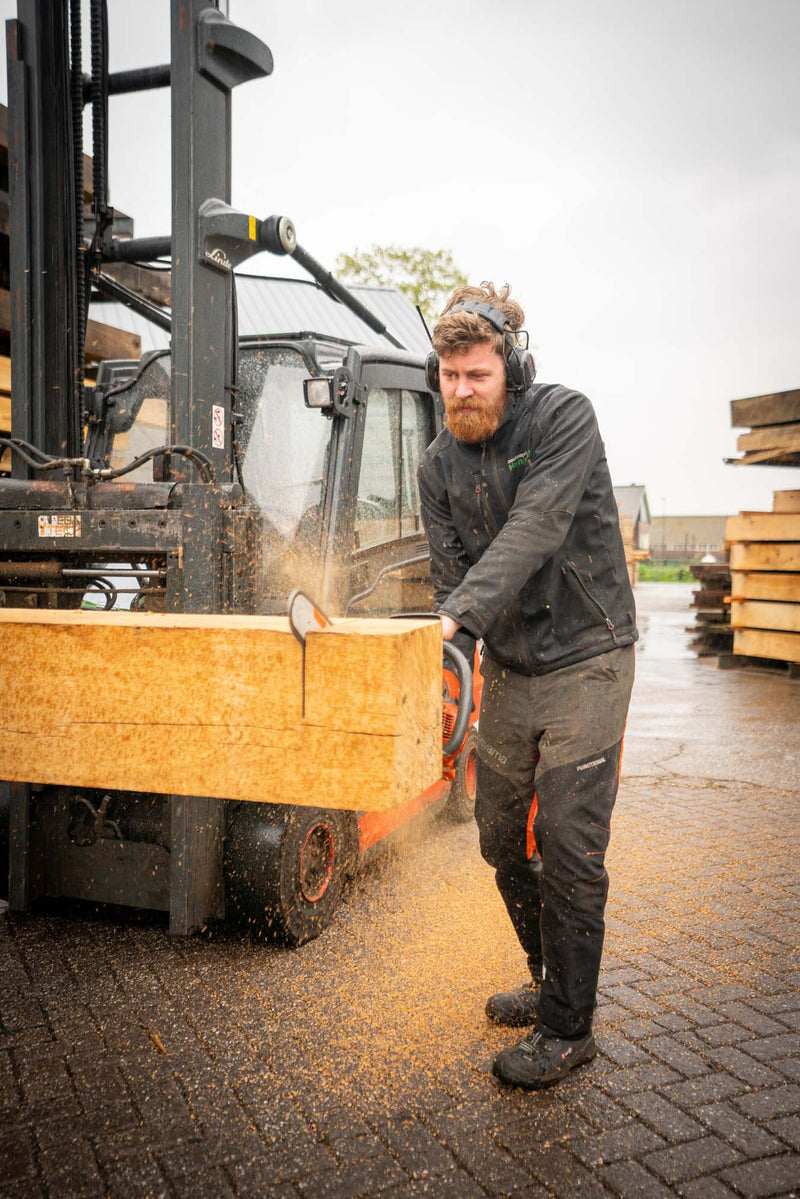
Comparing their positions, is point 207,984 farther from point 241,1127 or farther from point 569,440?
point 569,440

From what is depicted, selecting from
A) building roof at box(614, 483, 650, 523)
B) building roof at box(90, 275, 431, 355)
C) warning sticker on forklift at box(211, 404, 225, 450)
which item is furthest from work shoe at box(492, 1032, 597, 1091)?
building roof at box(614, 483, 650, 523)

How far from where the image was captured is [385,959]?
3518mm

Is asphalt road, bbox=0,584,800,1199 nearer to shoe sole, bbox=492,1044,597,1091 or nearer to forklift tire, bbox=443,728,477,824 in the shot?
shoe sole, bbox=492,1044,597,1091

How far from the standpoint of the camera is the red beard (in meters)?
2.73

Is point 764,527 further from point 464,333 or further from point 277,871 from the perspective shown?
point 464,333

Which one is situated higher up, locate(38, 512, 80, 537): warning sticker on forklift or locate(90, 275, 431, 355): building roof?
locate(90, 275, 431, 355): building roof

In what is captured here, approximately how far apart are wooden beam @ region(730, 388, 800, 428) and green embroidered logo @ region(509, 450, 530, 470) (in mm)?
8674

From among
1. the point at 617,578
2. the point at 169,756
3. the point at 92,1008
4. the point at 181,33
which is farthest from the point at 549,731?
the point at 181,33

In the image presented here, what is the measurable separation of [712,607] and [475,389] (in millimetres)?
13122

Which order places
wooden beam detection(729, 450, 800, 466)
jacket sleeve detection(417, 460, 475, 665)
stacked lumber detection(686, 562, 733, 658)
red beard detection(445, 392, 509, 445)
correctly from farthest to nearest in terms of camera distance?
stacked lumber detection(686, 562, 733, 658) < wooden beam detection(729, 450, 800, 466) < jacket sleeve detection(417, 460, 475, 665) < red beard detection(445, 392, 509, 445)

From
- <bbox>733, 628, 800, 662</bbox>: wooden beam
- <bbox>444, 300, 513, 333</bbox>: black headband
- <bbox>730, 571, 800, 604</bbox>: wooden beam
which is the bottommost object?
<bbox>733, 628, 800, 662</bbox>: wooden beam

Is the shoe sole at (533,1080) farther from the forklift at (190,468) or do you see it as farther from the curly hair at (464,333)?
the curly hair at (464,333)

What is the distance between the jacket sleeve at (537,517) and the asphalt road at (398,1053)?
4.36 ft

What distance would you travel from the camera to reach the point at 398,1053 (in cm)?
287
